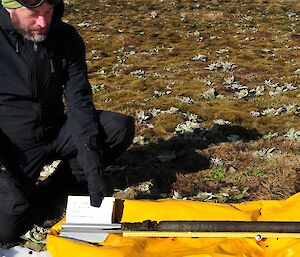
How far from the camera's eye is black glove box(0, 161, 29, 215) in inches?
260

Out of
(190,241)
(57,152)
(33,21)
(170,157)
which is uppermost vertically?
(33,21)

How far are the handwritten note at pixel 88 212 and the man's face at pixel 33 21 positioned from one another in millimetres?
2112

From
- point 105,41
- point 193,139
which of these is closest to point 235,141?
point 193,139

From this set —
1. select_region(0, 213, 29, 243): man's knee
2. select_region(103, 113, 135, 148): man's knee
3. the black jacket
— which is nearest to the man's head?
the black jacket

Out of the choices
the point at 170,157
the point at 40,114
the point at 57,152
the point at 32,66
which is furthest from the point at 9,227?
the point at 170,157

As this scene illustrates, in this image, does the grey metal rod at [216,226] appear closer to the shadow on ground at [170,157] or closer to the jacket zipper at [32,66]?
the jacket zipper at [32,66]

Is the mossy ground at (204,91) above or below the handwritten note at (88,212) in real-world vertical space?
below

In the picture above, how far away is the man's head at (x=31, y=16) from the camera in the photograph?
6.00 metres

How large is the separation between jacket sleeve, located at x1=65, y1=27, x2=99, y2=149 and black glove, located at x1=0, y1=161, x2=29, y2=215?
1.00 m

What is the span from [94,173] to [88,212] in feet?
2.27

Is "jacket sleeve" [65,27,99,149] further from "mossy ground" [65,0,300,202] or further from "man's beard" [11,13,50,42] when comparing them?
"mossy ground" [65,0,300,202]

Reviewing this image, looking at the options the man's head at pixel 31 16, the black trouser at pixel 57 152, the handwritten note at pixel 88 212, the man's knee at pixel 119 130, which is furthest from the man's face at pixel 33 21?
the handwritten note at pixel 88 212

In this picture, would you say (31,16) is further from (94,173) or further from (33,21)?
(94,173)

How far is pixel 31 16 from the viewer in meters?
6.20
